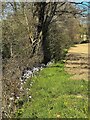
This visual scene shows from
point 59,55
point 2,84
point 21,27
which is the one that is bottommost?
point 59,55

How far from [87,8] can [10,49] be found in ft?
29.5

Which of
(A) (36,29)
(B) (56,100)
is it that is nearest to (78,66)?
(A) (36,29)


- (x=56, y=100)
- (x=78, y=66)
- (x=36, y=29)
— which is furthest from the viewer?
(x=78, y=66)

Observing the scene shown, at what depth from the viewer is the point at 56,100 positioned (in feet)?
27.2

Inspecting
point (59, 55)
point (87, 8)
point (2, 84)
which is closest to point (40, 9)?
point (87, 8)

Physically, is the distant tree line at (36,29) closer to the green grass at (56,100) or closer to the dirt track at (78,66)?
the dirt track at (78,66)

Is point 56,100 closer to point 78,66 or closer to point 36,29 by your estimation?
point 36,29

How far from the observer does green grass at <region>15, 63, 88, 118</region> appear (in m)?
6.93

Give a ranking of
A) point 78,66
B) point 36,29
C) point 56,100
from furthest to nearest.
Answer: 1. point 78,66
2. point 36,29
3. point 56,100

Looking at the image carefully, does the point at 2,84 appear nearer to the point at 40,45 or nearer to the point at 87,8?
the point at 40,45

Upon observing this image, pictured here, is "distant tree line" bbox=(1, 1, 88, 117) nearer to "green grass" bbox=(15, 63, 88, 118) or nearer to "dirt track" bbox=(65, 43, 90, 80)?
"dirt track" bbox=(65, 43, 90, 80)

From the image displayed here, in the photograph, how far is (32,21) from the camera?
16922mm

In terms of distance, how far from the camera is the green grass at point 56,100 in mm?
6930

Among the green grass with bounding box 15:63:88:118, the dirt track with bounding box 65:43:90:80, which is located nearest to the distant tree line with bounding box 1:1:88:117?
the dirt track with bounding box 65:43:90:80
